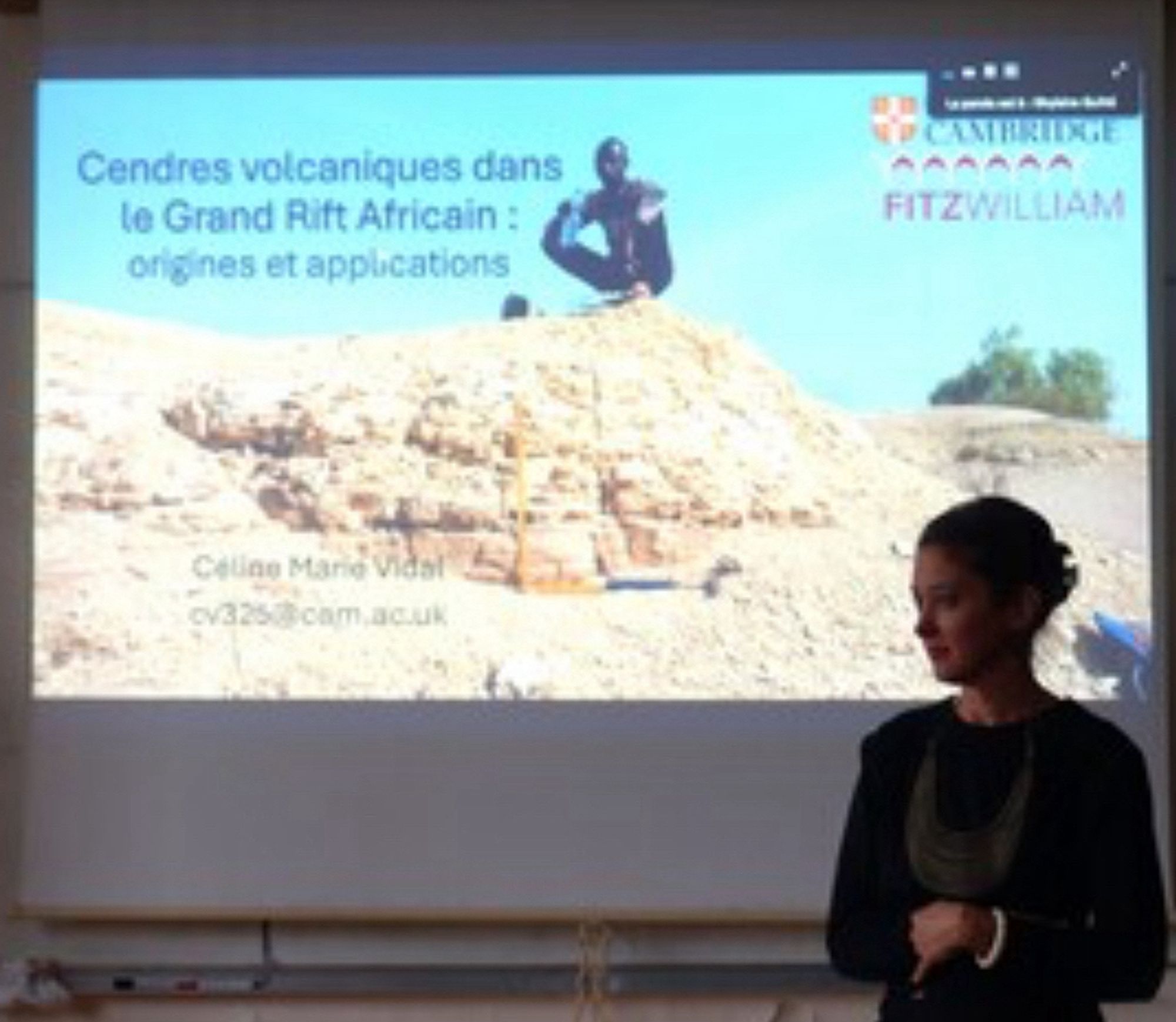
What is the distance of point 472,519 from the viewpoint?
4566 mm

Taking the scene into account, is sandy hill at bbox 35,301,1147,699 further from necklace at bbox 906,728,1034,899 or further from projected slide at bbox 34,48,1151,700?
necklace at bbox 906,728,1034,899

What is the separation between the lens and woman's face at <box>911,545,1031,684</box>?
1879 mm

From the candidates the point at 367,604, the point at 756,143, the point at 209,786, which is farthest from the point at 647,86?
the point at 209,786

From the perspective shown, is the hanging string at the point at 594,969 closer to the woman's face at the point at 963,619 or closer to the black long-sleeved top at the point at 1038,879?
the black long-sleeved top at the point at 1038,879

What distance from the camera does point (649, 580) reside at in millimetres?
4547

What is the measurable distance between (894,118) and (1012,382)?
0.61m

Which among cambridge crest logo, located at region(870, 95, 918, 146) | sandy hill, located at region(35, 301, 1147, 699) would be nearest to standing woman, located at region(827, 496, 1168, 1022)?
sandy hill, located at region(35, 301, 1147, 699)

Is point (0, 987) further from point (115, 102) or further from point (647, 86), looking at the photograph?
point (647, 86)

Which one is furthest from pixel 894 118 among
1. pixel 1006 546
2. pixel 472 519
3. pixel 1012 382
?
pixel 1006 546

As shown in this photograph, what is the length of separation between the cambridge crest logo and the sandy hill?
0.53 metres

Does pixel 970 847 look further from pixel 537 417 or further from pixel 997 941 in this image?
pixel 537 417

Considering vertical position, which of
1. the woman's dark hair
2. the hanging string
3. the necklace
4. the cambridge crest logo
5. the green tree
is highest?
the cambridge crest logo

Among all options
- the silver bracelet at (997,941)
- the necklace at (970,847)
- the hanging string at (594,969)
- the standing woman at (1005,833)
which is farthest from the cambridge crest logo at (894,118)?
the silver bracelet at (997,941)

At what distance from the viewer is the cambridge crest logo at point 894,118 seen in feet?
15.0
